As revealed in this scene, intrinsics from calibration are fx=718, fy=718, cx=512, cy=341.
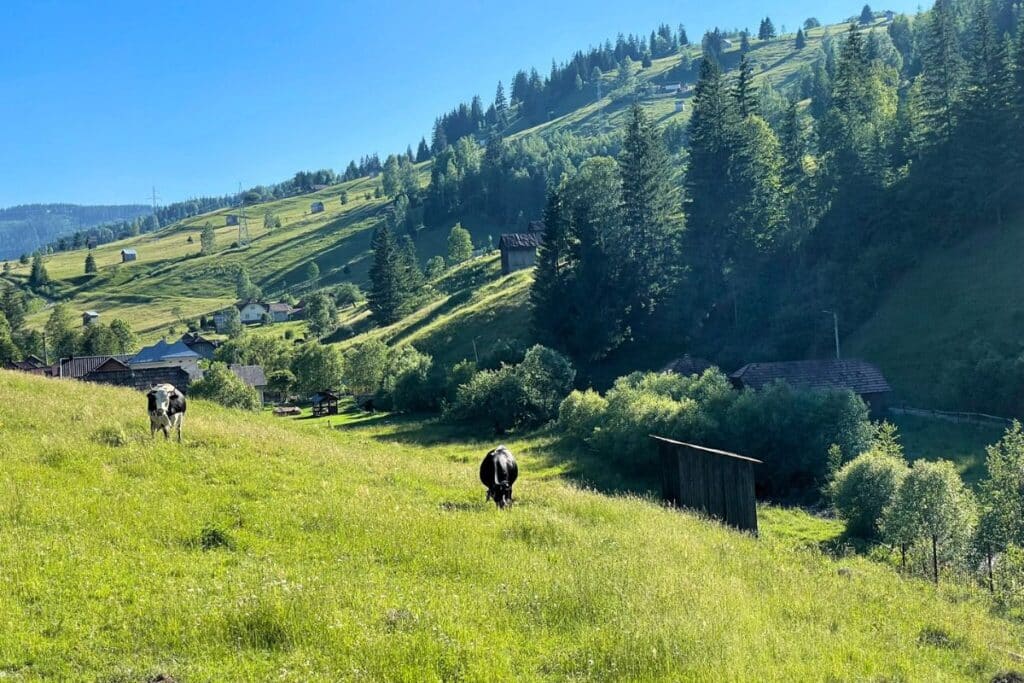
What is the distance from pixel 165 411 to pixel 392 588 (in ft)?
39.3

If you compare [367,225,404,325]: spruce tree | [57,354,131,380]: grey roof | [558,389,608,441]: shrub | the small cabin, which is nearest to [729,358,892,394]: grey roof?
[558,389,608,441]: shrub

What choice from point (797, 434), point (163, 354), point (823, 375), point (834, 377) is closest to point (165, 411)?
point (797, 434)

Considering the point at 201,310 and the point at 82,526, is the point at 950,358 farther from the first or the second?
the point at 201,310

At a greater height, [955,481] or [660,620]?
[660,620]

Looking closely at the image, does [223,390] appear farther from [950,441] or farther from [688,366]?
[950,441]

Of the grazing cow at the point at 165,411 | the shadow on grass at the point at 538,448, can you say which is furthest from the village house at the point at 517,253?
the grazing cow at the point at 165,411

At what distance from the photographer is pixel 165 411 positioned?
19.6 metres

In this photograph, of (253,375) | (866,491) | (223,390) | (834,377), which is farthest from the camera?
(253,375)

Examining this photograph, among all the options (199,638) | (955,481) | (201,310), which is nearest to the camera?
(199,638)

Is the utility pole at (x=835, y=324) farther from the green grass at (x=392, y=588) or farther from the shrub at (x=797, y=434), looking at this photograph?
the green grass at (x=392, y=588)

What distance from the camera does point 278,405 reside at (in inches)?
3317

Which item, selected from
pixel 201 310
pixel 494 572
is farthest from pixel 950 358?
pixel 201 310

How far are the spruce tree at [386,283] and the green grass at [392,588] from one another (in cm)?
9019

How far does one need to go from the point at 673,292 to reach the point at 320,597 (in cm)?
6253
